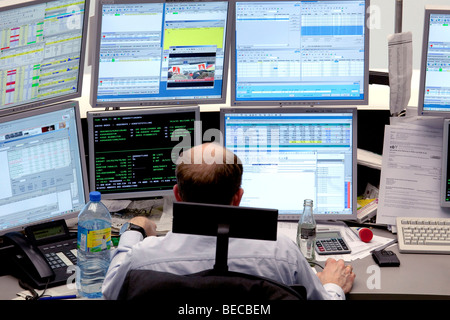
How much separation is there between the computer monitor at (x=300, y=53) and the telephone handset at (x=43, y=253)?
85cm

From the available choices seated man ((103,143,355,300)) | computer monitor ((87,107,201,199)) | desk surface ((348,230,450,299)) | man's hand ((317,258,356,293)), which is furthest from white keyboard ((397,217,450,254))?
computer monitor ((87,107,201,199))

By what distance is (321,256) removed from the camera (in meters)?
2.33

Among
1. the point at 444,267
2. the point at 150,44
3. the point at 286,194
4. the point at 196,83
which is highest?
the point at 150,44

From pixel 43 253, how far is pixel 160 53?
0.88m

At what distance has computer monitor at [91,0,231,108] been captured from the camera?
8.00 ft

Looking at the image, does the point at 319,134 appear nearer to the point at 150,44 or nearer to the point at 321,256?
the point at 321,256

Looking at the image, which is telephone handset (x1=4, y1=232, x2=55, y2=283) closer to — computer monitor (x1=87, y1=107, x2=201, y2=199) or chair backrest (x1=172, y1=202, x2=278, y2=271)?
computer monitor (x1=87, y1=107, x2=201, y2=199)

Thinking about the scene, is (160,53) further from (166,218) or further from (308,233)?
(308,233)

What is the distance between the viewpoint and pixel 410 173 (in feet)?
8.29

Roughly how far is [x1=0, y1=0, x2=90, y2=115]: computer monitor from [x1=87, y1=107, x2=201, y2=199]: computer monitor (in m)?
0.20

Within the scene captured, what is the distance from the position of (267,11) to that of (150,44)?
0.47m
